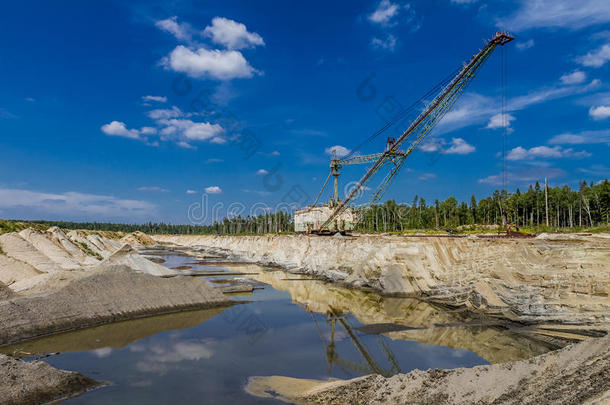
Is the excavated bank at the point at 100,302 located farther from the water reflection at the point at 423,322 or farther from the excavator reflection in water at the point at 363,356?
the excavator reflection in water at the point at 363,356

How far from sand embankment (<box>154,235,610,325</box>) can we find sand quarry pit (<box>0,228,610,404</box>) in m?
0.08

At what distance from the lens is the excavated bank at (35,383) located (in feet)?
35.2

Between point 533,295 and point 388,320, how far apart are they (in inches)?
335

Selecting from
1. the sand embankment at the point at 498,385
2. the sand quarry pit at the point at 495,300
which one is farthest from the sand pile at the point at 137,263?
the sand embankment at the point at 498,385

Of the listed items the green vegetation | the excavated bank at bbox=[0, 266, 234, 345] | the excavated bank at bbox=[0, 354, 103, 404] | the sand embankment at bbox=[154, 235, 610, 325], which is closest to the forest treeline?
the green vegetation

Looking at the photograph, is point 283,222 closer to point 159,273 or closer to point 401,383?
point 159,273

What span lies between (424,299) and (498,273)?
636 centimetres

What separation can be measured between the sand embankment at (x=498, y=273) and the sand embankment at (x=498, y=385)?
37.2ft

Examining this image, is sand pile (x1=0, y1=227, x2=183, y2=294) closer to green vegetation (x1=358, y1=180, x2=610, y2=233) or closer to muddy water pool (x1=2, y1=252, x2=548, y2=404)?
muddy water pool (x1=2, y1=252, x2=548, y2=404)

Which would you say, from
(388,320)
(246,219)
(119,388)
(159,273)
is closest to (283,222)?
(246,219)

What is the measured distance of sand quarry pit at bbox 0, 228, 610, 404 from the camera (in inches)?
361

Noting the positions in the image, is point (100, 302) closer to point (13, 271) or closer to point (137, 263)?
point (137, 263)

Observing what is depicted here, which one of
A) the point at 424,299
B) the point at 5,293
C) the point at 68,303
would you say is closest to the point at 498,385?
the point at 424,299

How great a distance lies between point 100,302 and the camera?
71.8ft
